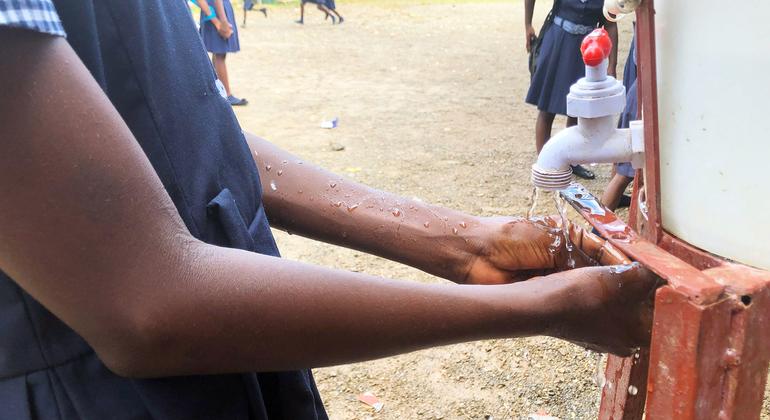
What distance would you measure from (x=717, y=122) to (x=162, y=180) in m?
0.77

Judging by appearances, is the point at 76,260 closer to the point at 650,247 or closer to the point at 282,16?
the point at 650,247

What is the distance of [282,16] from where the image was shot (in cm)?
1399

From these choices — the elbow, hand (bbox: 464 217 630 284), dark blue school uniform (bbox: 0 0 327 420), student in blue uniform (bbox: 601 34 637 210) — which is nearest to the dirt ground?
student in blue uniform (bbox: 601 34 637 210)

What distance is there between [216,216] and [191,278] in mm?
195

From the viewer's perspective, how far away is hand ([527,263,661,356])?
1001 mm

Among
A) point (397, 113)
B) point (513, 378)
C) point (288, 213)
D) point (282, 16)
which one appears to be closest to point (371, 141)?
point (397, 113)

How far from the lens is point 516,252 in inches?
53.7

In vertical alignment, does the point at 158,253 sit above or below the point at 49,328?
above

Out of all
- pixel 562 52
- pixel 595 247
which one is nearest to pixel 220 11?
pixel 562 52

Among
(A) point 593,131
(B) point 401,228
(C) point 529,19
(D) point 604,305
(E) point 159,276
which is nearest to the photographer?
(E) point 159,276

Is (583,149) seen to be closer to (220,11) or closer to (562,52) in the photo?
(562,52)

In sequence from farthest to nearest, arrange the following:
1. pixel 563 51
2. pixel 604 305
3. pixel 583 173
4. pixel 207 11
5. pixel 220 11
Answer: pixel 220 11, pixel 207 11, pixel 583 173, pixel 563 51, pixel 604 305

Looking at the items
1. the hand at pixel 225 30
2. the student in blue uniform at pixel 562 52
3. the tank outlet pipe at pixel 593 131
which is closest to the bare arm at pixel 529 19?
the student in blue uniform at pixel 562 52

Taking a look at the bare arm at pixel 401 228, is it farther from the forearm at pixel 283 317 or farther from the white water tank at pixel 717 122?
the forearm at pixel 283 317
